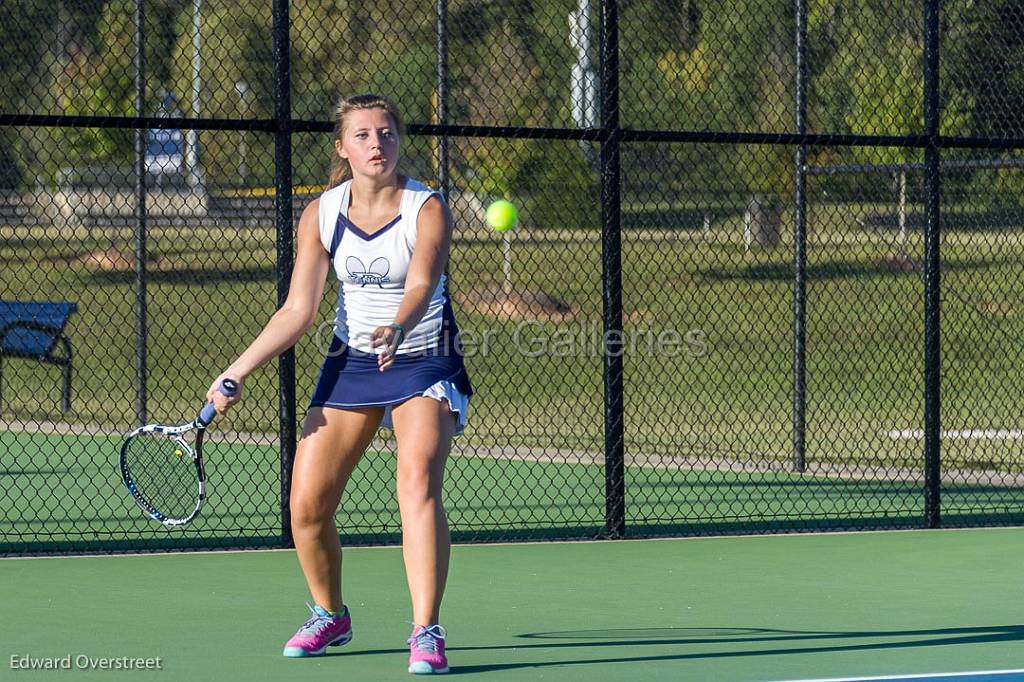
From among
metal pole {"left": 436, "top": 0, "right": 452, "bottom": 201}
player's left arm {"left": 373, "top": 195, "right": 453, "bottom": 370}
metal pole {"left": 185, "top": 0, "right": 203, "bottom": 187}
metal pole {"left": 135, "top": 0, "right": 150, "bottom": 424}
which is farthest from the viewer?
metal pole {"left": 185, "top": 0, "right": 203, "bottom": 187}

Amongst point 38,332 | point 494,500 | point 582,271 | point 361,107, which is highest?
point 361,107

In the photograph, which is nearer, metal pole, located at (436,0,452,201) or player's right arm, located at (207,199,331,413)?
player's right arm, located at (207,199,331,413)

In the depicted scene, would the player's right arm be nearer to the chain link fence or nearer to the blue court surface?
the blue court surface

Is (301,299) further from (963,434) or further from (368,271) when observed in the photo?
(963,434)

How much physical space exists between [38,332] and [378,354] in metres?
8.55

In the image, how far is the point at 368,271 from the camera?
4.85 meters

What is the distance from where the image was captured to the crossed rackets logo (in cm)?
484

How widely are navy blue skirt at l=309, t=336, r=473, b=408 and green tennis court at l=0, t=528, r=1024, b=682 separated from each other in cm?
77

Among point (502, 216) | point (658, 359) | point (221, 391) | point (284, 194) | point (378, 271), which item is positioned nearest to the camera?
point (221, 391)

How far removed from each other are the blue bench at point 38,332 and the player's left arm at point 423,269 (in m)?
7.47

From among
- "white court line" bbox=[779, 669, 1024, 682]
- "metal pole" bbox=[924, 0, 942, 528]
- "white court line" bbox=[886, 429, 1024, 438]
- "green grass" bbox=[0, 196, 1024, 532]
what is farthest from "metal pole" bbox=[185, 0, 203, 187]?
"white court line" bbox=[886, 429, 1024, 438]

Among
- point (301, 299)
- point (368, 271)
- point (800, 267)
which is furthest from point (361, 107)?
point (800, 267)

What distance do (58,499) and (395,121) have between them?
441 centimetres

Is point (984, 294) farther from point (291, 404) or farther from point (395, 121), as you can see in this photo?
point (395, 121)
